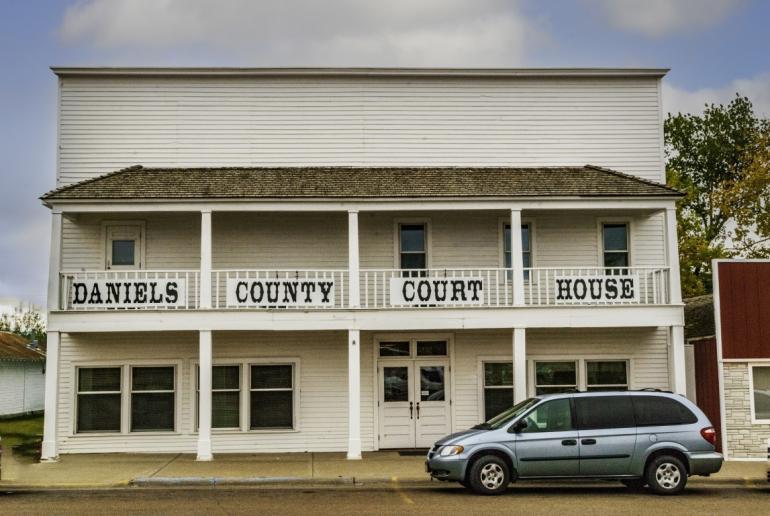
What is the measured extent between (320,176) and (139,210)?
418 centimetres

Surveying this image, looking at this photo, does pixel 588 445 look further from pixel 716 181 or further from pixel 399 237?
pixel 716 181

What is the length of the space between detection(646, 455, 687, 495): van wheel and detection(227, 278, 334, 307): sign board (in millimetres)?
7982

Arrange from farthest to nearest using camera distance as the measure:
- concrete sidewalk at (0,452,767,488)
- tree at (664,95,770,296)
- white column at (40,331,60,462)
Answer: tree at (664,95,770,296)
white column at (40,331,60,462)
concrete sidewalk at (0,452,767,488)

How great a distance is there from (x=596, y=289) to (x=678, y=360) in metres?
2.30

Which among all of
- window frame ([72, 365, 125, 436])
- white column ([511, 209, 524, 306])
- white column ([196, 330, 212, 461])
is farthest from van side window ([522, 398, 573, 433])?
window frame ([72, 365, 125, 436])

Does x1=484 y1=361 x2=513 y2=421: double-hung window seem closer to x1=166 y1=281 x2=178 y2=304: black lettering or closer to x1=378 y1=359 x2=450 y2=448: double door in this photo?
x1=378 y1=359 x2=450 y2=448: double door

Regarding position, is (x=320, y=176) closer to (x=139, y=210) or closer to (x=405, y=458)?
(x=139, y=210)

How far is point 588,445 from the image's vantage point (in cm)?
1579

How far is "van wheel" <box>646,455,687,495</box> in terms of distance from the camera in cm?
1581

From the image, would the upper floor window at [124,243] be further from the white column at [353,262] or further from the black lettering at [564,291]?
the black lettering at [564,291]

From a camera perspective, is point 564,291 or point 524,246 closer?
point 564,291

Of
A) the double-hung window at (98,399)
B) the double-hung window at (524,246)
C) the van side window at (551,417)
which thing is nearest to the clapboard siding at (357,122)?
the double-hung window at (524,246)

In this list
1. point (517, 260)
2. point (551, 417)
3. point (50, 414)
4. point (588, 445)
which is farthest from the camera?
point (517, 260)

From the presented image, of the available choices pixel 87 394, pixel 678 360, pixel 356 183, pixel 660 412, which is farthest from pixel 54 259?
pixel 678 360
